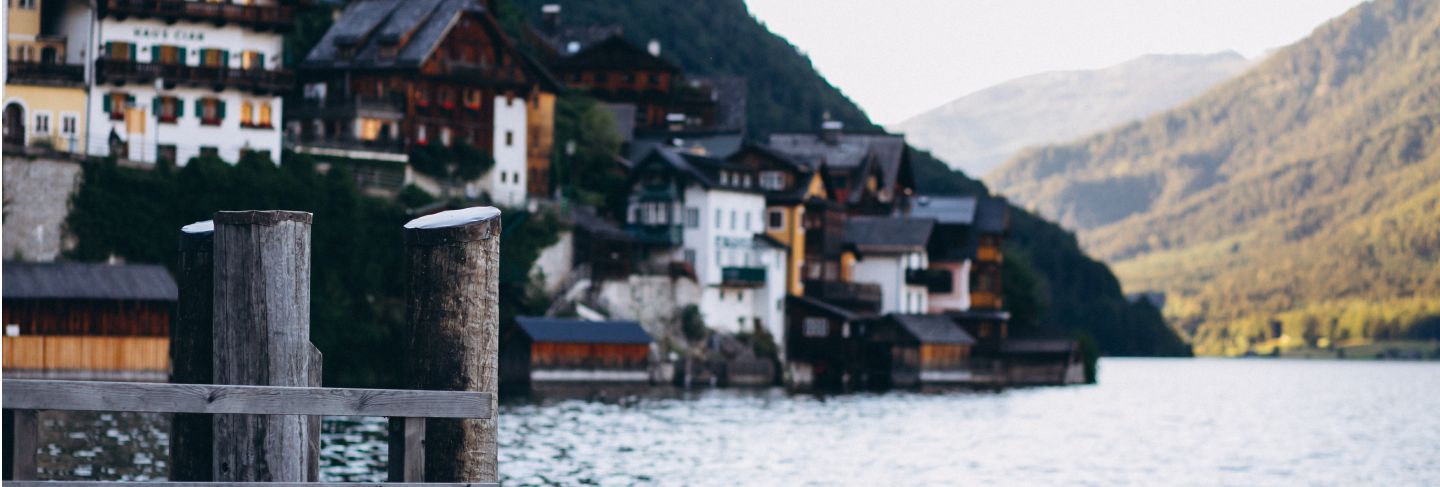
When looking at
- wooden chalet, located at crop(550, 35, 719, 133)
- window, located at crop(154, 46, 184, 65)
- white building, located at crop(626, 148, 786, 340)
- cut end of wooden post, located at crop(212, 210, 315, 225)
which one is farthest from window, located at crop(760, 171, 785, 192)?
cut end of wooden post, located at crop(212, 210, 315, 225)

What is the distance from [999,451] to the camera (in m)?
61.7

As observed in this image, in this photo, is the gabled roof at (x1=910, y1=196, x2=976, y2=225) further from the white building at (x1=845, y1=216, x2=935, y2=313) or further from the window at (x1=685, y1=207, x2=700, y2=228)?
the window at (x1=685, y1=207, x2=700, y2=228)

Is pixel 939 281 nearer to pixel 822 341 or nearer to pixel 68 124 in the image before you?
pixel 822 341

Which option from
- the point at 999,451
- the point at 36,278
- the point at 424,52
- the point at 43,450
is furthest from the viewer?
the point at 424,52

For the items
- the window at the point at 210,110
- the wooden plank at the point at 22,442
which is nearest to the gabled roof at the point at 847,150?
the window at the point at 210,110

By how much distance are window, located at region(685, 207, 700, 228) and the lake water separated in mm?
14865

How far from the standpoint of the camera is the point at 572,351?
318 feet

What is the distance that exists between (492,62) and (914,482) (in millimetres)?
62919

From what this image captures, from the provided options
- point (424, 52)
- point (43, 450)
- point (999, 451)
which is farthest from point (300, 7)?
point (43, 450)

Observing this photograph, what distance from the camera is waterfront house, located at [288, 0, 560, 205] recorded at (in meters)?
101

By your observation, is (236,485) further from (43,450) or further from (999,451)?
(999,451)

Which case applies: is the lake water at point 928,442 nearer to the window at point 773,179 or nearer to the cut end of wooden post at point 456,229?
the window at point 773,179

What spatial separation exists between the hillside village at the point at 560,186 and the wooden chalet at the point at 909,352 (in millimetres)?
146

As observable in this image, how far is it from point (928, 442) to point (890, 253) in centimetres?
6739
